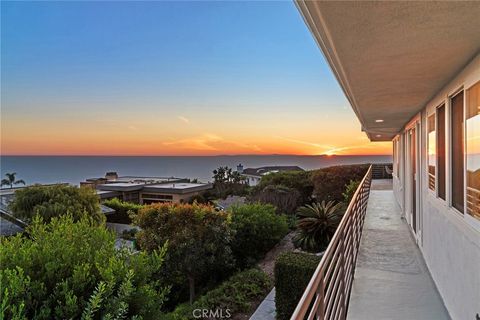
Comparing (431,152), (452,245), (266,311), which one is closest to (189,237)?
(266,311)

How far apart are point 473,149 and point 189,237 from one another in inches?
284

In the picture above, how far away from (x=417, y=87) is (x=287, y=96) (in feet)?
43.7

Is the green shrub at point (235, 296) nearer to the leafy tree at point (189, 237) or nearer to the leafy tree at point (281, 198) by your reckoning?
Result: the leafy tree at point (189, 237)

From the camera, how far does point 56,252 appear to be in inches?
128

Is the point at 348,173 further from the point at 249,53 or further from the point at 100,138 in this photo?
the point at 100,138

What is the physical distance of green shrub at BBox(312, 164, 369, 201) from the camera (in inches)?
587

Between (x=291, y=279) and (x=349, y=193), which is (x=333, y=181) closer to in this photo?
(x=349, y=193)

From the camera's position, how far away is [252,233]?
35.4 feet

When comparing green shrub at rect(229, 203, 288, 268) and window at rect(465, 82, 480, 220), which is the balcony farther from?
green shrub at rect(229, 203, 288, 268)

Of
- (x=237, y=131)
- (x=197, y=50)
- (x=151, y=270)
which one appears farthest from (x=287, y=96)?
(x=151, y=270)

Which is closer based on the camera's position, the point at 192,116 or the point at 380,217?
the point at 380,217

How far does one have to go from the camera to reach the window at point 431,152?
4406 mm

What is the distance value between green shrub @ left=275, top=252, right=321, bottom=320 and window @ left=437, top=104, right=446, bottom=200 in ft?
7.26

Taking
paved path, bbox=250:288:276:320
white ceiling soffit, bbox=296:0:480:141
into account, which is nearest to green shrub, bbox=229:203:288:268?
paved path, bbox=250:288:276:320
